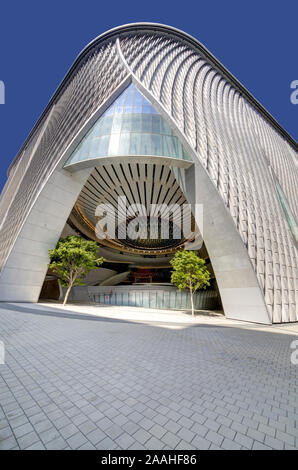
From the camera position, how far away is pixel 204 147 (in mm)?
17344

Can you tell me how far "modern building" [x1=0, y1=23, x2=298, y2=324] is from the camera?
1502 cm

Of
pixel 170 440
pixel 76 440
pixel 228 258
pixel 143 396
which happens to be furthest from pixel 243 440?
pixel 228 258

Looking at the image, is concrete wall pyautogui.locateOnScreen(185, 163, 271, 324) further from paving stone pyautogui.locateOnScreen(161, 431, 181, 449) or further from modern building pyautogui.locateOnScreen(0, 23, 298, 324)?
paving stone pyautogui.locateOnScreen(161, 431, 181, 449)

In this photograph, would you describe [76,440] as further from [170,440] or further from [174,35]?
[174,35]

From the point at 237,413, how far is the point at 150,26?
139 ft

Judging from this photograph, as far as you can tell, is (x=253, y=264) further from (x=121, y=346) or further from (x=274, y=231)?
(x=121, y=346)

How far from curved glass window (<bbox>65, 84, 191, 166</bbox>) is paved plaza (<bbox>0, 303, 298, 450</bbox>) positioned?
16.2 metres

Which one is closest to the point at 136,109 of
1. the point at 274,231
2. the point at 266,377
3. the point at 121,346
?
the point at 274,231

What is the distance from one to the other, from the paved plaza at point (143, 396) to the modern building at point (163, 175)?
31.8 feet

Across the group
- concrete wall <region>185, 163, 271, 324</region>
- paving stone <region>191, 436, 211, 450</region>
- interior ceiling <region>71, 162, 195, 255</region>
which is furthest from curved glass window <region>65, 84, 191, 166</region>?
paving stone <region>191, 436, 211, 450</region>

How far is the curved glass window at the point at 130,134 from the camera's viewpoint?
1759 cm

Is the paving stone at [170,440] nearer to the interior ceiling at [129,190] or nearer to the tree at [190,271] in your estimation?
the tree at [190,271]

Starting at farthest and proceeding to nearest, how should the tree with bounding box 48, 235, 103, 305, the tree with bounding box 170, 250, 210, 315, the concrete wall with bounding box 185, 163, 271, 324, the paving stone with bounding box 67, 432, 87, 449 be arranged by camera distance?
1. the tree with bounding box 48, 235, 103, 305
2. the tree with bounding box 170, 250, 210, 315
3. the concrete wall with bounding box 185, 163, 271, 324
4. the paving stone with bounding box 67, 432, 87, 449

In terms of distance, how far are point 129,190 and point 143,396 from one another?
23.7 meters
